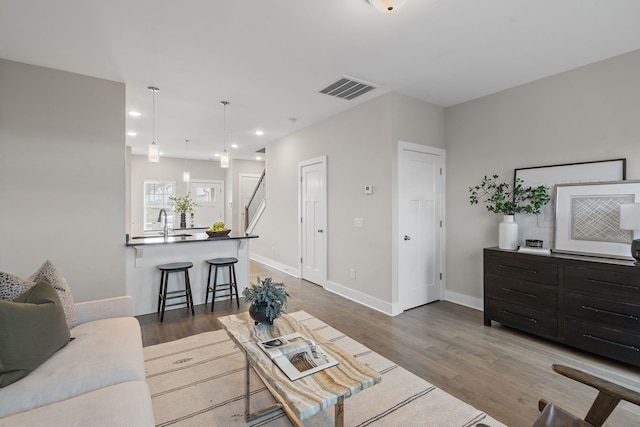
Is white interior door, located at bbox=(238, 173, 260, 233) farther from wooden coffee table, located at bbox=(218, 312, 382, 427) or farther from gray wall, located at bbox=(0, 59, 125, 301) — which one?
wooden coffee table, located at bbox=(218, 312, 382, 427)

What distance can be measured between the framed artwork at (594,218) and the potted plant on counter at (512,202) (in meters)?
0.18

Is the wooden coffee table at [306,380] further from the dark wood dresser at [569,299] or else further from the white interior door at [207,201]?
the white interior door at [207,201]

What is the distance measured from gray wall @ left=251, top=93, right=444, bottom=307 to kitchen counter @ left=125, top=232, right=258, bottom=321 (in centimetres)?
147

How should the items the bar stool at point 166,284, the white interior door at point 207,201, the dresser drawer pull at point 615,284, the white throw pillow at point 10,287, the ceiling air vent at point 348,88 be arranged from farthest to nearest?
the white interior door at point 207,201 < the bar stool at point 166,284 < the ceiling air vent at point 348,88 < the dresser drawer pull at point 615,284 < the white throw pillow at point 10,287

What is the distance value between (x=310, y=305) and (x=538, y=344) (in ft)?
8.51

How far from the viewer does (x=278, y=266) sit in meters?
6.30

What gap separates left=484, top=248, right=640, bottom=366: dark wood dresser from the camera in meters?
2.43

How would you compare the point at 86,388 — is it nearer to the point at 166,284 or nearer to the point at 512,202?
the point at 166,284

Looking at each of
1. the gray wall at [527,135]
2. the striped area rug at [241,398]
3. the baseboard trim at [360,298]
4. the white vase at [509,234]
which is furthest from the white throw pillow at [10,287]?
the gray wall at [527,135]

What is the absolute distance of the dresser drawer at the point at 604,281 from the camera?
240cm

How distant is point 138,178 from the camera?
843 cm

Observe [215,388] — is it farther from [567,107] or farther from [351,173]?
[567,107]

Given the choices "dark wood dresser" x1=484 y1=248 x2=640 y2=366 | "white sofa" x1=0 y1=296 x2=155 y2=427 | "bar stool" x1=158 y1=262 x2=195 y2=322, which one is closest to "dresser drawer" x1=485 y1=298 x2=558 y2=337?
"dark wood dresser" x1=484 y1=248 x2=640 y2=366

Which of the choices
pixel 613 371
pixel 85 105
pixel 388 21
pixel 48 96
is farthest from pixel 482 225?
pixel 48 96
